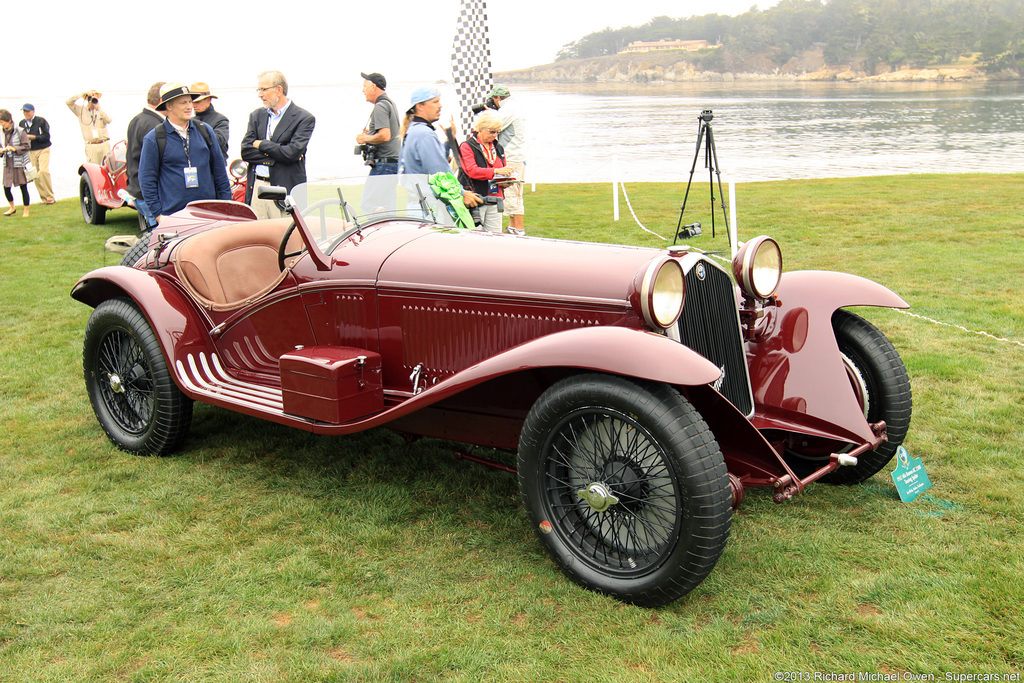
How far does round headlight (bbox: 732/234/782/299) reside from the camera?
3.57 meters

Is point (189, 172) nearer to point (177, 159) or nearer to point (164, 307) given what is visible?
point (177, 159)

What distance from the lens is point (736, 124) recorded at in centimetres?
3403

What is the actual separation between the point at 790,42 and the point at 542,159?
390 feet

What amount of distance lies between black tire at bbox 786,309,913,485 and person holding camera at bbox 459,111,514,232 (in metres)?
4.64

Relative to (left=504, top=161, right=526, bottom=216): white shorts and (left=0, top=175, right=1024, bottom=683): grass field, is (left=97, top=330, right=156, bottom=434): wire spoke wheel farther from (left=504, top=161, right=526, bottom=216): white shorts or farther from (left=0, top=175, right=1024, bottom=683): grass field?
(left=504, top=161, right=526, bottom=216): white shorts

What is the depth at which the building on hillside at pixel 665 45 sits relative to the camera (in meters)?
147

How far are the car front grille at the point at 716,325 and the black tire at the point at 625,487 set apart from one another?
591mm

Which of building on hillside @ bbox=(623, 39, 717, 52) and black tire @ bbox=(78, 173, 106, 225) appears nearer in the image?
black tire @ bbox=(78, 173, 106, 225)

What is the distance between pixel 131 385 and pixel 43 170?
11662mm

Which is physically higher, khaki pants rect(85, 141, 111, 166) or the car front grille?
khaki pants rect(85, 141, 111, 166)

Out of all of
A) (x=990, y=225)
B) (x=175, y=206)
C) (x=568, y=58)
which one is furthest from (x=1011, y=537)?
(x=568, y=58)

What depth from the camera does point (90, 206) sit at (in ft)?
39.0

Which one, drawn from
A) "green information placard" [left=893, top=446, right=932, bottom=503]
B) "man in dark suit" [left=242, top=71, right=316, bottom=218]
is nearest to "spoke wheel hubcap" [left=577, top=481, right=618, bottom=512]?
"green information placard" [left=893, top=446, right=932, bottom=503]

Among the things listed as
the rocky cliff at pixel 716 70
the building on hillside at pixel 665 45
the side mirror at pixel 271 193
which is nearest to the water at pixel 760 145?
the side mirror at pixel 271 193
